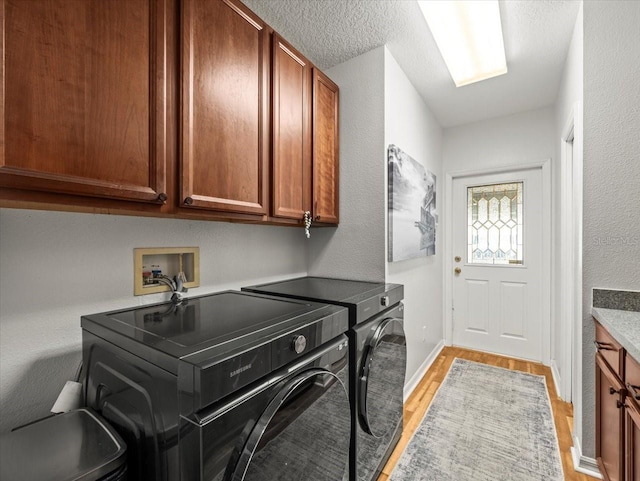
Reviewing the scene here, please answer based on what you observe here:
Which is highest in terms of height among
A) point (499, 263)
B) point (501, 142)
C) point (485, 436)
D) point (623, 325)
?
point (501, 142)

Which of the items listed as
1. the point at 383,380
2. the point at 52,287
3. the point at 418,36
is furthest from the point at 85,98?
the point at 418,36

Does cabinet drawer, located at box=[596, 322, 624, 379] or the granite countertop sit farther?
cabinet drawer, located at box=[596, 322, 624, 379]

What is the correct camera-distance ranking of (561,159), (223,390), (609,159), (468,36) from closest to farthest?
(223,390) → (609,159) → (468,36) → (561,159)

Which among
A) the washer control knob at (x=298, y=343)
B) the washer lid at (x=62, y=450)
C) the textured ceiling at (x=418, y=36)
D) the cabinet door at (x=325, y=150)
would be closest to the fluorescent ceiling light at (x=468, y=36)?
the textured ceiling at (x=418, y=36)

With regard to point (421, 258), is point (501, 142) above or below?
above

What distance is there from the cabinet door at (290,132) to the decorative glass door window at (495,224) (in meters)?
2.42

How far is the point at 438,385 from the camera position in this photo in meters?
A: 2.64

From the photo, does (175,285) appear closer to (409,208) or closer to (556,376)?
(409,208)

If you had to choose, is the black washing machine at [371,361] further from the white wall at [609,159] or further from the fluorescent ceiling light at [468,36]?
the fluorescent ceiling light at [468,36]

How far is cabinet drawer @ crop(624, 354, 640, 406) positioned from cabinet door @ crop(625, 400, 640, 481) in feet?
0.13

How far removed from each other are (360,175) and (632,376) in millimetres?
1630

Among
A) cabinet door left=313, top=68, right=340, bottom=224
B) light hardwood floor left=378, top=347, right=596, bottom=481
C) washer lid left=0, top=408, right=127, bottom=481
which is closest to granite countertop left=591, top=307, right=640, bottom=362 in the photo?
light hardwood floor left=378, top=347, right=596, bottom=481

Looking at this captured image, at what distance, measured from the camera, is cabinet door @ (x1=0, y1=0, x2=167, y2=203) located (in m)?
0.78

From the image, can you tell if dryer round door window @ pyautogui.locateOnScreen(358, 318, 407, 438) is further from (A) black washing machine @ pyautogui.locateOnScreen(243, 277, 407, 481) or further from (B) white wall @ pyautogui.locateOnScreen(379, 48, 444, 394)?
(B) white wall @ pyautogui.locateOnScreen(379, 48, 444, 394)
